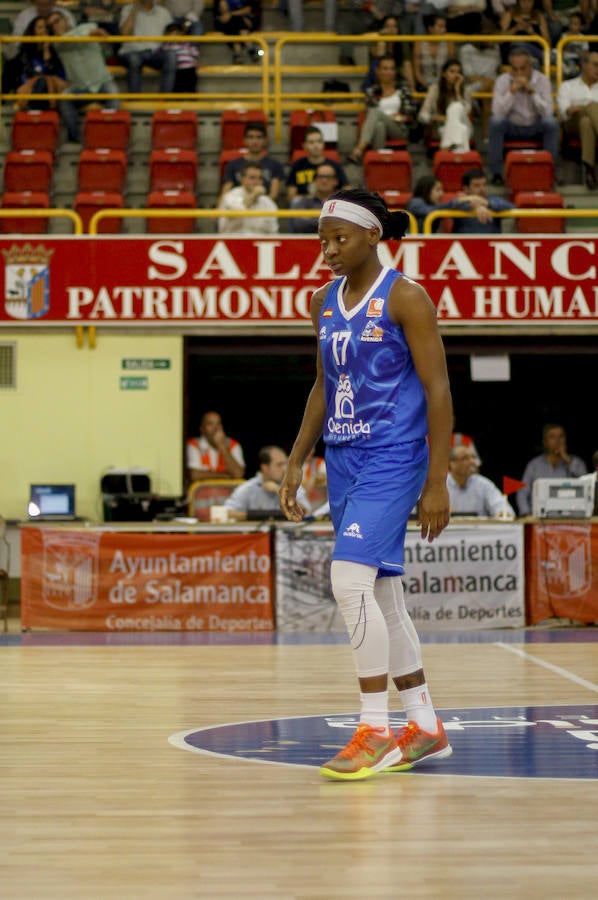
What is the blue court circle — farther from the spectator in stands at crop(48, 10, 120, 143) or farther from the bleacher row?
the spectator in stands at crop(48, 10, 120, 143)

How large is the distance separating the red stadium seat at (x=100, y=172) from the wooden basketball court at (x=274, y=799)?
30.7ft

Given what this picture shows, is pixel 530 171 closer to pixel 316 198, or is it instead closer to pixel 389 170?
pixel 389 170

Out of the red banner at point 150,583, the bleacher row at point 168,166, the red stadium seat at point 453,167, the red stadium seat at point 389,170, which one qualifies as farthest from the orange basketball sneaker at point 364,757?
the red stadium seat at point 453,167

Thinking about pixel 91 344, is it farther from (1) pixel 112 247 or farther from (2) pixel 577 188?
(2) pixel 577 188

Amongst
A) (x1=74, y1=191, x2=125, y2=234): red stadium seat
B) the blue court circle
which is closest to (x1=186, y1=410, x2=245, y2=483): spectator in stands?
(x1=74, y1=191, x2=125, y2=234): red stadium seat

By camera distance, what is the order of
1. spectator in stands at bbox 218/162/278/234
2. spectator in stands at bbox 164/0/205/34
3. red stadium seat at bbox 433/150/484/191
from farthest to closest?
spectator in stands at bbox 164/0/205/34, red stadium seat at bbox 433/150/484/191, spectator in stands at bbox 218/162/278/234

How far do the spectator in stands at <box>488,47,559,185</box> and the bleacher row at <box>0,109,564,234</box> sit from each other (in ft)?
0.65

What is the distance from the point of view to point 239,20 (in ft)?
61.3

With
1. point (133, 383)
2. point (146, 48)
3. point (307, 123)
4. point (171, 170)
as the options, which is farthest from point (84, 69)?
point (133, 383)

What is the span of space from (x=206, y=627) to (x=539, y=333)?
508 centimetres

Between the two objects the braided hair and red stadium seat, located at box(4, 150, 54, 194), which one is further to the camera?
red stadium seat, located at box(4, 150, 54, 194)

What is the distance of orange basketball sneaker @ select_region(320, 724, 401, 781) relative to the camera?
487 cm

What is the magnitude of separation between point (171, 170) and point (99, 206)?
116 cm

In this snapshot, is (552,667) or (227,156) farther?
(227,156)
